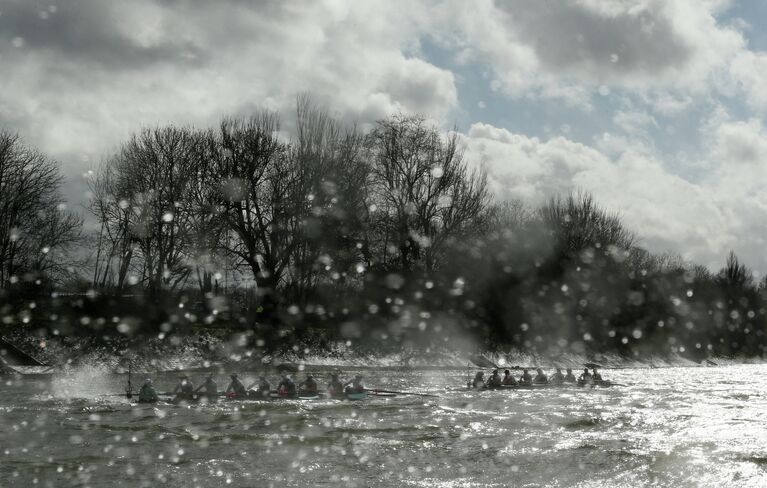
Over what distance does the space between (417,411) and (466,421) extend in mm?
2463

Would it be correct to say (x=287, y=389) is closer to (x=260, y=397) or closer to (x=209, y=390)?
(x=260, y=397)

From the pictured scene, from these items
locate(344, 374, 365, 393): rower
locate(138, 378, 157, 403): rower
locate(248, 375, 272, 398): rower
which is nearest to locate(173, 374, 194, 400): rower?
locate(138, 378, 157, 403): rower

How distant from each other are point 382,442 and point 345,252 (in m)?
25.4

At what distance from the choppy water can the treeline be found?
13.7 m

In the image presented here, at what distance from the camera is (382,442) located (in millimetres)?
17156

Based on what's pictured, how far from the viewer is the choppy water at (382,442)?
13414 mm

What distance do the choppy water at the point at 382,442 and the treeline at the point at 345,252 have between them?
45.0 ft

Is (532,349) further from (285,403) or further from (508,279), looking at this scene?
(285,403)

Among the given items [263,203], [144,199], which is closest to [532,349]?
[263,203]

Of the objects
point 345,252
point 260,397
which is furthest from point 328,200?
point 260,397

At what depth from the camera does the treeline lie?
130 ft

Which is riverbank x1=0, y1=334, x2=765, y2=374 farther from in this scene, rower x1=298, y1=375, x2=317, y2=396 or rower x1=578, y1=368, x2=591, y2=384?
rower x1=298, y1=375, x2=317, y2=396

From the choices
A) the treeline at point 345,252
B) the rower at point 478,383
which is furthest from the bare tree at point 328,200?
the rower at point 478,383

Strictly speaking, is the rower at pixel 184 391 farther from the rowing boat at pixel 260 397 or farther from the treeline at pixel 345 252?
the treeline at pixel 345 252
